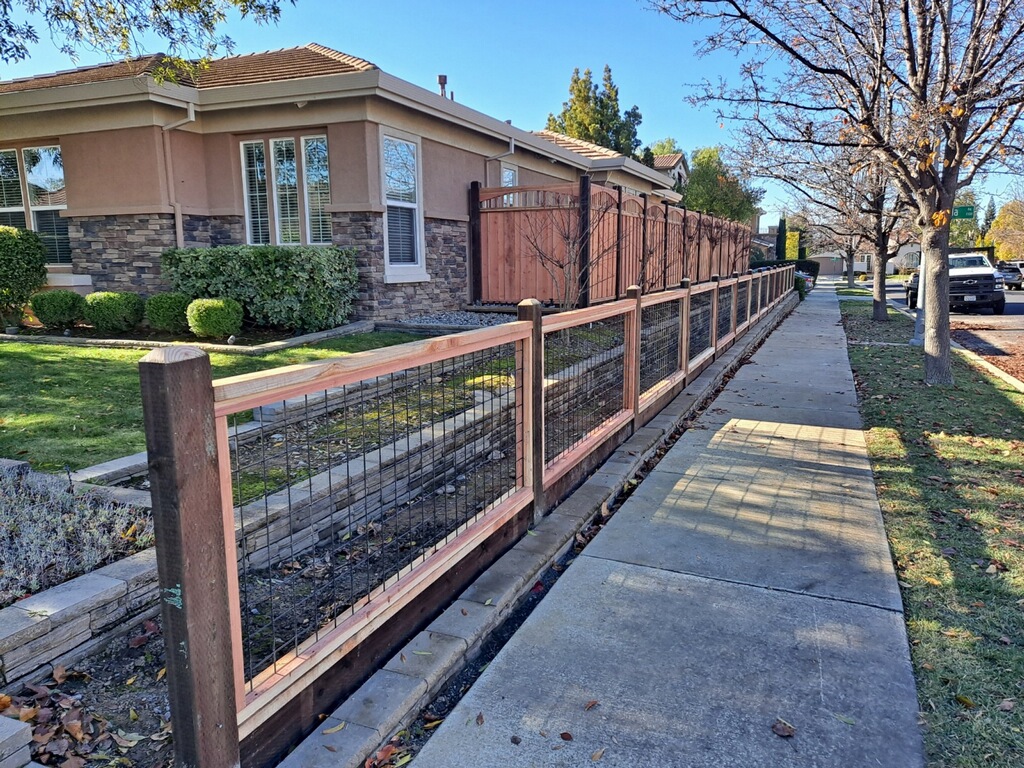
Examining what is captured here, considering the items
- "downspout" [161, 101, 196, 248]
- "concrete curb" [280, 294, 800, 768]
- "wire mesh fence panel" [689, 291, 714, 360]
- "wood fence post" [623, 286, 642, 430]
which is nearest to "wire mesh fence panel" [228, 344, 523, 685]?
"concrete curb" [280, 294, 800, 768]

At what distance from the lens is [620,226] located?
13.3 meters

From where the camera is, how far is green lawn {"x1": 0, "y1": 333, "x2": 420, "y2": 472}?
4.74m

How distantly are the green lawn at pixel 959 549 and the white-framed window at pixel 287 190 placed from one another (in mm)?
8123

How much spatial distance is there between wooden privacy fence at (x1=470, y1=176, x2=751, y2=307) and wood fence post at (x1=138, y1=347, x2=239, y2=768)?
9.79 meters

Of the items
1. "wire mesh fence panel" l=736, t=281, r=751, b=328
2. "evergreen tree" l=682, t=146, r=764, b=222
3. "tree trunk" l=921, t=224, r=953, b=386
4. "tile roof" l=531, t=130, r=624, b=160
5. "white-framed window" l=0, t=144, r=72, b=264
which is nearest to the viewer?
"tree trunk" l=921, t=224, r=953, b=386

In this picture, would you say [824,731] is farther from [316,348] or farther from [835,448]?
[316,348]

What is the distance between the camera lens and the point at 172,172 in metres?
10.7

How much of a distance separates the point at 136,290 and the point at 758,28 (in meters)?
9.56

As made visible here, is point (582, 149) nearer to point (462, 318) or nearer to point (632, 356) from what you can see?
point (462, 318)

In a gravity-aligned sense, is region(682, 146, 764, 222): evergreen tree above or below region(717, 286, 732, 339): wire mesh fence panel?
above

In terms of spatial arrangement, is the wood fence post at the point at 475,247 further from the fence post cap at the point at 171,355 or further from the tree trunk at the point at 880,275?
the tree trunk at the point at 880,275

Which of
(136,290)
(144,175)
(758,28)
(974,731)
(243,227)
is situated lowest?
(974,731)

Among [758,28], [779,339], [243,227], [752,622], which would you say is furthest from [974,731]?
[779,339]

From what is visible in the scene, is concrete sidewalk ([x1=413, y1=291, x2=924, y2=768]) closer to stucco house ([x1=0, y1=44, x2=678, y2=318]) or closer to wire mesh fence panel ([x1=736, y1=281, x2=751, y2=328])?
stucco house ([x1=0, y1=44, x2=678, y2=318])
